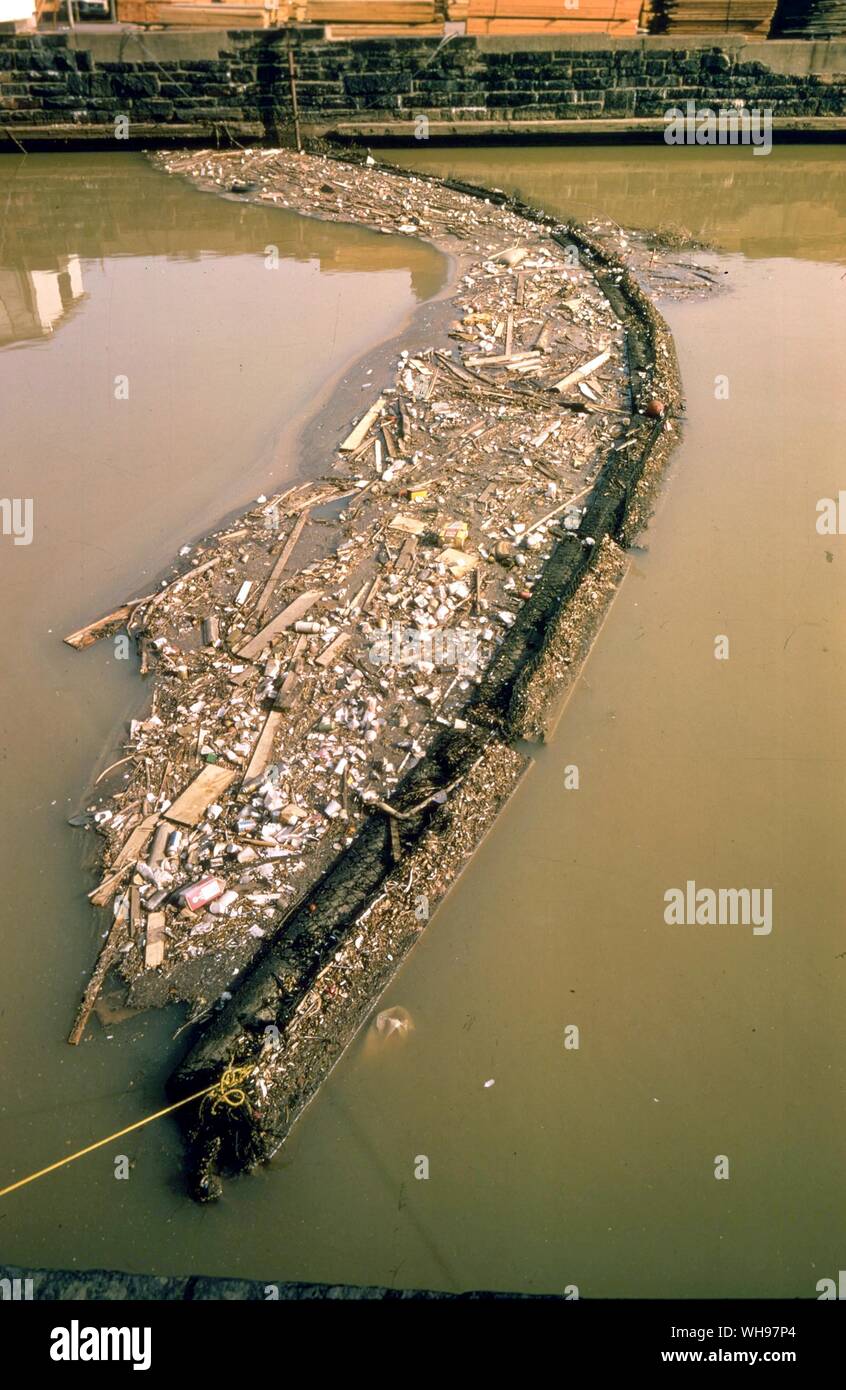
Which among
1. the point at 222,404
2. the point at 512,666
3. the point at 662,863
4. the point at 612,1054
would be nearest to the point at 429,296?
the point at 222,404

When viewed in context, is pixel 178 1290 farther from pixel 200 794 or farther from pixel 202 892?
pixel 200 794

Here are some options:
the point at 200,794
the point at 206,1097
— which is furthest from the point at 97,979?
the point at 200,794

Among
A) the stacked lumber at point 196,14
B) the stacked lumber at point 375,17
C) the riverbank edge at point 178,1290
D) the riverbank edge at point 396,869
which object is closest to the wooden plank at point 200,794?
the riverbank edge at point 396,869

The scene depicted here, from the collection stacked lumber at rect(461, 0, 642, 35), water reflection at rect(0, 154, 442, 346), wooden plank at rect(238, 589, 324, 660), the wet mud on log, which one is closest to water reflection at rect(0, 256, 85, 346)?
water reflection at rect(0, 154, 442, 346)

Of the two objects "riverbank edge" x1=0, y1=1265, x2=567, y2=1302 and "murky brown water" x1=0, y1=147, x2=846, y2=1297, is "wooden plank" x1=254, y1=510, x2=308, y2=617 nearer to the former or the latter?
"murky brown water" x1=0, y1=147, x2=846, y2=1297

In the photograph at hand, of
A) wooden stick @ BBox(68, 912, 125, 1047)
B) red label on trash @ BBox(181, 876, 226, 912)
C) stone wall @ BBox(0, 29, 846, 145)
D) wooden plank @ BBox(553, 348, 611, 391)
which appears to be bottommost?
wooden stick @ BBox(68, 912, 125, 1047)

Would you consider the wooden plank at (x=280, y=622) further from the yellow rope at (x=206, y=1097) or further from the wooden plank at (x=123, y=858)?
the yellow rope at (x=206, y=1097)

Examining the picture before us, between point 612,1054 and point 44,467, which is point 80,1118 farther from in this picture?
point 44,467
